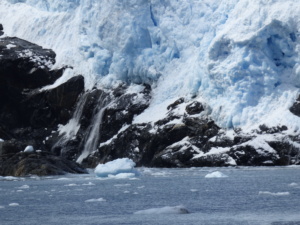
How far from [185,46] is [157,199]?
3986cm

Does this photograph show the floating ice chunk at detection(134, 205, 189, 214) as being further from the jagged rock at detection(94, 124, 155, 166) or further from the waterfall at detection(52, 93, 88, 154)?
the waterfall at detection(52, 93, 88, 154)

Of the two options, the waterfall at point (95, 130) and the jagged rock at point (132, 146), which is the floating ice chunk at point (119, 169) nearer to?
the jagged rock at point (132, 146)

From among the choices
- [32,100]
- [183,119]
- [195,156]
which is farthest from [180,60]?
[32,100]

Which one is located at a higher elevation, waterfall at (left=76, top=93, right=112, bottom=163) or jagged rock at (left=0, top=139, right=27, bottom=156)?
waterfall at (left=76, top=93, right=112, bottom=163)

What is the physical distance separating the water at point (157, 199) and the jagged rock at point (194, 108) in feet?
56.7

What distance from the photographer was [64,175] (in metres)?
50.2

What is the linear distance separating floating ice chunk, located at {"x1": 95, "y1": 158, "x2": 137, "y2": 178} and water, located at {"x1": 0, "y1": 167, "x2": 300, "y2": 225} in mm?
3300

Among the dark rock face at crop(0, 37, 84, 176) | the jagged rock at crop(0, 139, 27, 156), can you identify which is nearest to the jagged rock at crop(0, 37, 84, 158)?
the dark rock face at crop(0, 37, 84, 176)

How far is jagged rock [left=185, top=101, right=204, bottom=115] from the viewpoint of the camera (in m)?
62.6

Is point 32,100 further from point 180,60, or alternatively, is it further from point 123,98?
point 180,60

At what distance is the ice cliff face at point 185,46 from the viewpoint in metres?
57.8

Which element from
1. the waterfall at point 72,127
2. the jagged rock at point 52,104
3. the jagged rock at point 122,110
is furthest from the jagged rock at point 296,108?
the jagged rock at point 52,104

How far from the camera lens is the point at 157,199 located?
31.4 m

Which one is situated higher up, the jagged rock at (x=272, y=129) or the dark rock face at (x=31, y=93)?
the dark rock face at (x=31, y=93)
